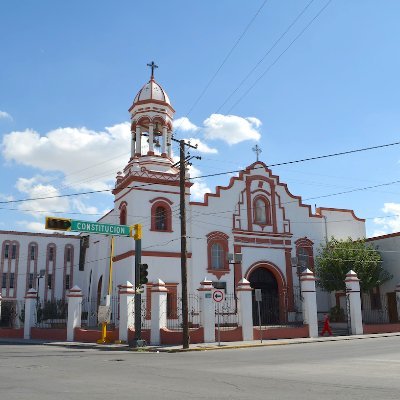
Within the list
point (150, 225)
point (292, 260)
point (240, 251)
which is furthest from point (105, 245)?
point (292, 260)

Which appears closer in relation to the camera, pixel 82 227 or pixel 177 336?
pixel 82 227

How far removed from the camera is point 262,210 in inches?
1407

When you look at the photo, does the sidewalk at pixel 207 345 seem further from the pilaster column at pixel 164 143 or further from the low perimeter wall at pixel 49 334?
the pilaster column at pixel 164 143

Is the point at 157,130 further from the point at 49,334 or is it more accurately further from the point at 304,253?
the point at 49,334

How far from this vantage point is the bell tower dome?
34.3 m

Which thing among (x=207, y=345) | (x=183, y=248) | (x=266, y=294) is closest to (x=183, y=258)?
(x=183, y=248)

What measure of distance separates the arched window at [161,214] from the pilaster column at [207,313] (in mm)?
7482

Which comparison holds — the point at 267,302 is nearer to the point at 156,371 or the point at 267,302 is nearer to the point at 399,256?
the point at 399,256

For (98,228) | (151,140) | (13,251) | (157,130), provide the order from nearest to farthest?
(98,228) → (151,140) → (157,130) → (13,251)

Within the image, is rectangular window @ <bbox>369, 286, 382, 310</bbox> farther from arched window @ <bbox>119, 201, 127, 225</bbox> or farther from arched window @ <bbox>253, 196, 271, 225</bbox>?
arched window @ <bbox>119, 201, 127, 225</bbox>

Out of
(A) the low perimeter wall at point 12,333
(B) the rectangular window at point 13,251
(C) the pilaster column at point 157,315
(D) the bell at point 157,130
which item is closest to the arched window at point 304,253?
(D) the bell at point 157,130

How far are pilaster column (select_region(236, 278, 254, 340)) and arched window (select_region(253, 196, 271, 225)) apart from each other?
939 centimetres

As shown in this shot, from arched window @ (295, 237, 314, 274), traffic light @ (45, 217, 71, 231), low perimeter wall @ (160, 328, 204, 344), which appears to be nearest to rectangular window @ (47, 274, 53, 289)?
arched window @ (295, 237, 314, 274)

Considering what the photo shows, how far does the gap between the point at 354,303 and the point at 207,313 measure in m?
9.40
